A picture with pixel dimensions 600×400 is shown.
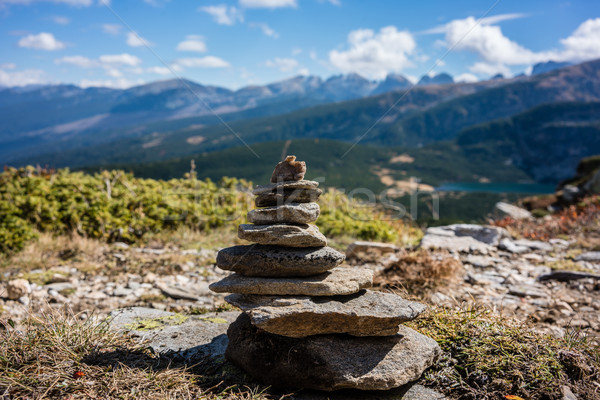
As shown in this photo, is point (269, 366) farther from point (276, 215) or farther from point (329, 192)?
point (329, 192)

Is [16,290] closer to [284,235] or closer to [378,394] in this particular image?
[284,235]

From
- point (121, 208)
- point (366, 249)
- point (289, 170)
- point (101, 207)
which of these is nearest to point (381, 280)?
point (366, 249)

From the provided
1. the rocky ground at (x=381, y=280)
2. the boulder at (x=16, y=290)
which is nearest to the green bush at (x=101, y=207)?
the rocky ground at (x=381, y=280)

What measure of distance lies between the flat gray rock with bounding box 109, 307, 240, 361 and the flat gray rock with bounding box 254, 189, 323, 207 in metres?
2.04

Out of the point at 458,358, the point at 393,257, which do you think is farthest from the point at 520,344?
the point at 393,257

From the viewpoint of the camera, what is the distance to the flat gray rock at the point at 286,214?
4727 millimetres

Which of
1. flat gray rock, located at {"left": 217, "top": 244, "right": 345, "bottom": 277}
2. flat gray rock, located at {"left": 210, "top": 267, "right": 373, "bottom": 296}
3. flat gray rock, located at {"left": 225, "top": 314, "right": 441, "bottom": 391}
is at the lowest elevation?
flat gray rock, located at {"left": 225, "top": 314, "right": 441, "bottom": 391}

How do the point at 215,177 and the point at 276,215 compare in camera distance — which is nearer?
the point at 276,215

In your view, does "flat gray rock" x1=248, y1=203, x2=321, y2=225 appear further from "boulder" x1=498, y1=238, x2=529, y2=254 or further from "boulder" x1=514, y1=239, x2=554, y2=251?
"boulder" x1=514, y1=239, x2=554, y2=251

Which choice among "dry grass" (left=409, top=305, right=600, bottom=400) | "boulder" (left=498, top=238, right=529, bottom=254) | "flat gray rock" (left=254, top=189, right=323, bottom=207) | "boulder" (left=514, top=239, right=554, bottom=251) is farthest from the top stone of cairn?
"boulder" (left=514, top=239, right=554, bottom=251)

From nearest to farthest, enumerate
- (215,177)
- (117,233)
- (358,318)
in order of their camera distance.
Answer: (358,318) < (117,233) < (215,177)

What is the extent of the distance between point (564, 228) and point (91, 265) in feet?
48.5

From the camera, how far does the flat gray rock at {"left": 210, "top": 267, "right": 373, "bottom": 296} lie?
442cm

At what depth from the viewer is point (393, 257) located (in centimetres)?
1014
